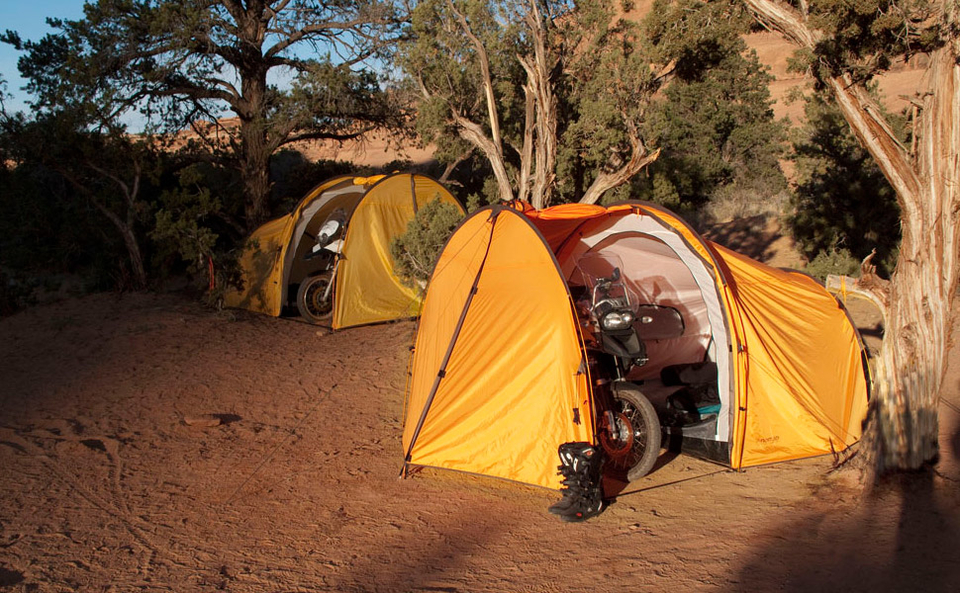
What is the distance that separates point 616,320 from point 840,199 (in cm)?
1086

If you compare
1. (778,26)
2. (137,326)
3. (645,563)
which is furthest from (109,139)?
(645,563)

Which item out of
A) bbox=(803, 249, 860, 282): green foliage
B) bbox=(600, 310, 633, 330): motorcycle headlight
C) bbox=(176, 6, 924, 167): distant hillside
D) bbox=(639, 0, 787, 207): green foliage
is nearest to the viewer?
bbox=(600, 310, 633, 330): motorcycle headlight

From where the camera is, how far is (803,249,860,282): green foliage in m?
13.3

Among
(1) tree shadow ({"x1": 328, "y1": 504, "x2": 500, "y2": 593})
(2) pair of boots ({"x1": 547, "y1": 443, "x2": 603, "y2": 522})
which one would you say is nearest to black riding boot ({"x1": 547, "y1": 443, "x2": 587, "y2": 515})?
(2) pair of boots ({"x1": 547, "y1": 443, "x2": 603, "y2": 522})

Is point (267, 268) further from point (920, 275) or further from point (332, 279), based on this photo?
point (920, 275)

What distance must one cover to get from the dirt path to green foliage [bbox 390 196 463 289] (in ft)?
10.6

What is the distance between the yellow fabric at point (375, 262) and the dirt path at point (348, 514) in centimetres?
325

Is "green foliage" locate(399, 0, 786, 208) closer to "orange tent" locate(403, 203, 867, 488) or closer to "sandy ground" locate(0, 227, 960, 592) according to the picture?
"orange tent" locate(403, 203, 867, 488)

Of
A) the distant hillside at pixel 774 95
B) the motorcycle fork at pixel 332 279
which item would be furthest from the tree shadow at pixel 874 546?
the distant hillside at pixel 774 95

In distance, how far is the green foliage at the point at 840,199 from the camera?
14.4m

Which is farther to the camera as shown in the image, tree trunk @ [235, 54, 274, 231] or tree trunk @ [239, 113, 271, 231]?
tree trunk @ [235, 54, 274, 231]

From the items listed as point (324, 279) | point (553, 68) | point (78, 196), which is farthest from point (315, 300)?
point (78, 196)

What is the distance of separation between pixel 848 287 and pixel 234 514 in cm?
514

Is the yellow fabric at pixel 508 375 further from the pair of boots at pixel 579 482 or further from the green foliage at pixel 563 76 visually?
the green foliage at pixel 563 76
